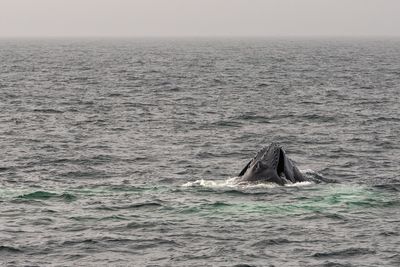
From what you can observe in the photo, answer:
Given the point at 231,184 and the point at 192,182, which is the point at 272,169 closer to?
the point at 231,184

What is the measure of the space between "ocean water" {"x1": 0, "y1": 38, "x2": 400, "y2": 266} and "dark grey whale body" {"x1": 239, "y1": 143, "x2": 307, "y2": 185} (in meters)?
0.88

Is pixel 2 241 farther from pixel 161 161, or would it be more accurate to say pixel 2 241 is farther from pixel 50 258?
pixel 161 161

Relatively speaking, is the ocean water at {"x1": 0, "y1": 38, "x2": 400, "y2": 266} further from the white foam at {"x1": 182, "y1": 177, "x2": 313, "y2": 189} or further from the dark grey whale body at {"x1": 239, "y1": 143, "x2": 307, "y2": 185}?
the dark grey whale body at {"x1": 239, "y1": 143, "x2": 307, "y2": 185}

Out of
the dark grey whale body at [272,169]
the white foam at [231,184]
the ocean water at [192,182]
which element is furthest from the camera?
the dark grey whale body at [272,169]

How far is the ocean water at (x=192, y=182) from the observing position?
938 inches

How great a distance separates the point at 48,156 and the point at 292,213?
55.9 feet

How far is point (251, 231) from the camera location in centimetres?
2538

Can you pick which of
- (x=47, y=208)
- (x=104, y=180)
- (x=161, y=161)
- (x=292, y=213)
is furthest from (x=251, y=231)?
(x=161, y=161)

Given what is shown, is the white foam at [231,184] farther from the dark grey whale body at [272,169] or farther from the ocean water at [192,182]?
the dark grey whale body at [272,169]

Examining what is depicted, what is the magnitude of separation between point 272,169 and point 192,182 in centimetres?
376

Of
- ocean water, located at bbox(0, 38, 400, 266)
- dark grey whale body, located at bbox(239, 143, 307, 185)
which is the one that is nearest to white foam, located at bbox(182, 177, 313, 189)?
ocean water, located at bbox(0, 38, 400, 266)

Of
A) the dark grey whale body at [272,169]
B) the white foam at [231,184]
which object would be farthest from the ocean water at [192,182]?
the dark grey whale body at [272,169]

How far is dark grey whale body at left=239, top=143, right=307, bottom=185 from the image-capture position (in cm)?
3191

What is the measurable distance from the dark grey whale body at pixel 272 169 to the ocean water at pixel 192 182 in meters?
0.88
